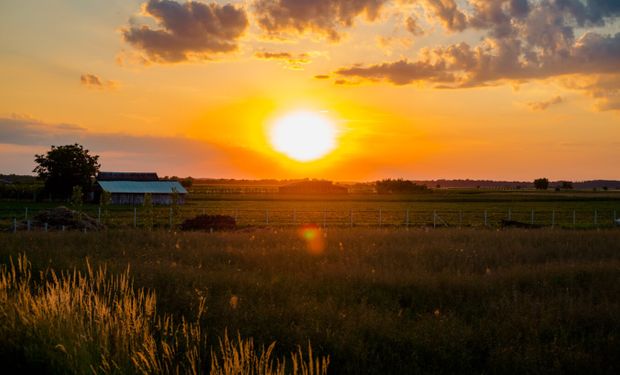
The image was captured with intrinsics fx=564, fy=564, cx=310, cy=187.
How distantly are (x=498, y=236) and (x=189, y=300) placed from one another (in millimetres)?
16321

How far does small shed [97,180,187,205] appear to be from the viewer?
264 ft

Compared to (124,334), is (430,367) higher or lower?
lower

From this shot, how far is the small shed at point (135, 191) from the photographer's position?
264 ft

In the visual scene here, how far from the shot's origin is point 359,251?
62.6 ft

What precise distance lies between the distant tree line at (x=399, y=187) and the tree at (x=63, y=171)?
7709cm

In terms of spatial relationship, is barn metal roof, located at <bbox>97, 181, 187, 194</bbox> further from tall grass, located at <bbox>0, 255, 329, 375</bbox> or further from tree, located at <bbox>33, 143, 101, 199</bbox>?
tall grass, located at <bbox>0, 255, 329, 375</bbox>

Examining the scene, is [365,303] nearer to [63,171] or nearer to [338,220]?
[338,220]

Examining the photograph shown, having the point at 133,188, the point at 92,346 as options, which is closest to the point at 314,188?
the point at 133,188

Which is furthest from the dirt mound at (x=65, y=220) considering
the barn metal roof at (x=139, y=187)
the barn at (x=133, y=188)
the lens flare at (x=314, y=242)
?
the barn metal roof at (x=139, y=187)

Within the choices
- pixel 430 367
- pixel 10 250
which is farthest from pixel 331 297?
pixel 10 250

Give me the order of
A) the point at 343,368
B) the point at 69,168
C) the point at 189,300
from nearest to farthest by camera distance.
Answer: the point at 343,368 → the point at 189,300 → the point at 69,168

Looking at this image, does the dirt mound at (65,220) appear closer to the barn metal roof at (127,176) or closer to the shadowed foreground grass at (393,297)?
the shadowed foreground grass at (393,297)

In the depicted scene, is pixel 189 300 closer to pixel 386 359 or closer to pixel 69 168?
pixel 386 359

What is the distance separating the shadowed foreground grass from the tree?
219 feet
